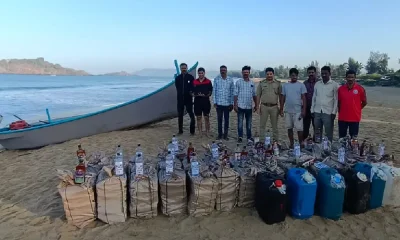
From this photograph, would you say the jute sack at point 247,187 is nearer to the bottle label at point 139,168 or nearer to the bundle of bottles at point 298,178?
the bundle of bottles at point 298,178

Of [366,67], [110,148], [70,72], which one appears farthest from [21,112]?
[70,72]

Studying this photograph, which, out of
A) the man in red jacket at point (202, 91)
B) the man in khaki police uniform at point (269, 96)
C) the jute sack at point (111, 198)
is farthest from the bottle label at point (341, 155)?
the man in red jacket at point (202, 91)

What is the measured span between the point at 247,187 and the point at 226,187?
258 millimetres

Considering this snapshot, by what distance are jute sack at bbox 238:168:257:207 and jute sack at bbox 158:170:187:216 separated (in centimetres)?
63

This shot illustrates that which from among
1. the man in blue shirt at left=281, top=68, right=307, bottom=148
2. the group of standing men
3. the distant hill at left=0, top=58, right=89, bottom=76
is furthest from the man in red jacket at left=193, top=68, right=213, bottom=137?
the distant hill at left=0, top=58, right=89, bottom=76

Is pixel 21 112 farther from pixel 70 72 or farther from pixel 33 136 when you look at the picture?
pixel 70 72

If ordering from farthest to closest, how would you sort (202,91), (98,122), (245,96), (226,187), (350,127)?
(98,122) < (202,91) < (245,96) < (350,127) < (226,187)

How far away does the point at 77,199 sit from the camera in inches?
121

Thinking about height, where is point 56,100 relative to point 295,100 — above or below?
below

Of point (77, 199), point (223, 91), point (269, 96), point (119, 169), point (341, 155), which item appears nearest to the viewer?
point (77, 199)

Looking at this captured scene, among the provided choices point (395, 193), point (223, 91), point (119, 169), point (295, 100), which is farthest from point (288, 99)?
point (119, 169)

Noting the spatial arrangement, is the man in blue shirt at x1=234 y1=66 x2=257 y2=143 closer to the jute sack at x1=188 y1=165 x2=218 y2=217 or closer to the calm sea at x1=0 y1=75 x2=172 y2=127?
the jute sack at x1=188 y1=165 x2=218 y2=217

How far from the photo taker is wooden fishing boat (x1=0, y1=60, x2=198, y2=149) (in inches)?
280

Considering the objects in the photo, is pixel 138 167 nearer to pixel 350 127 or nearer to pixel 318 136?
pixel 318 136
